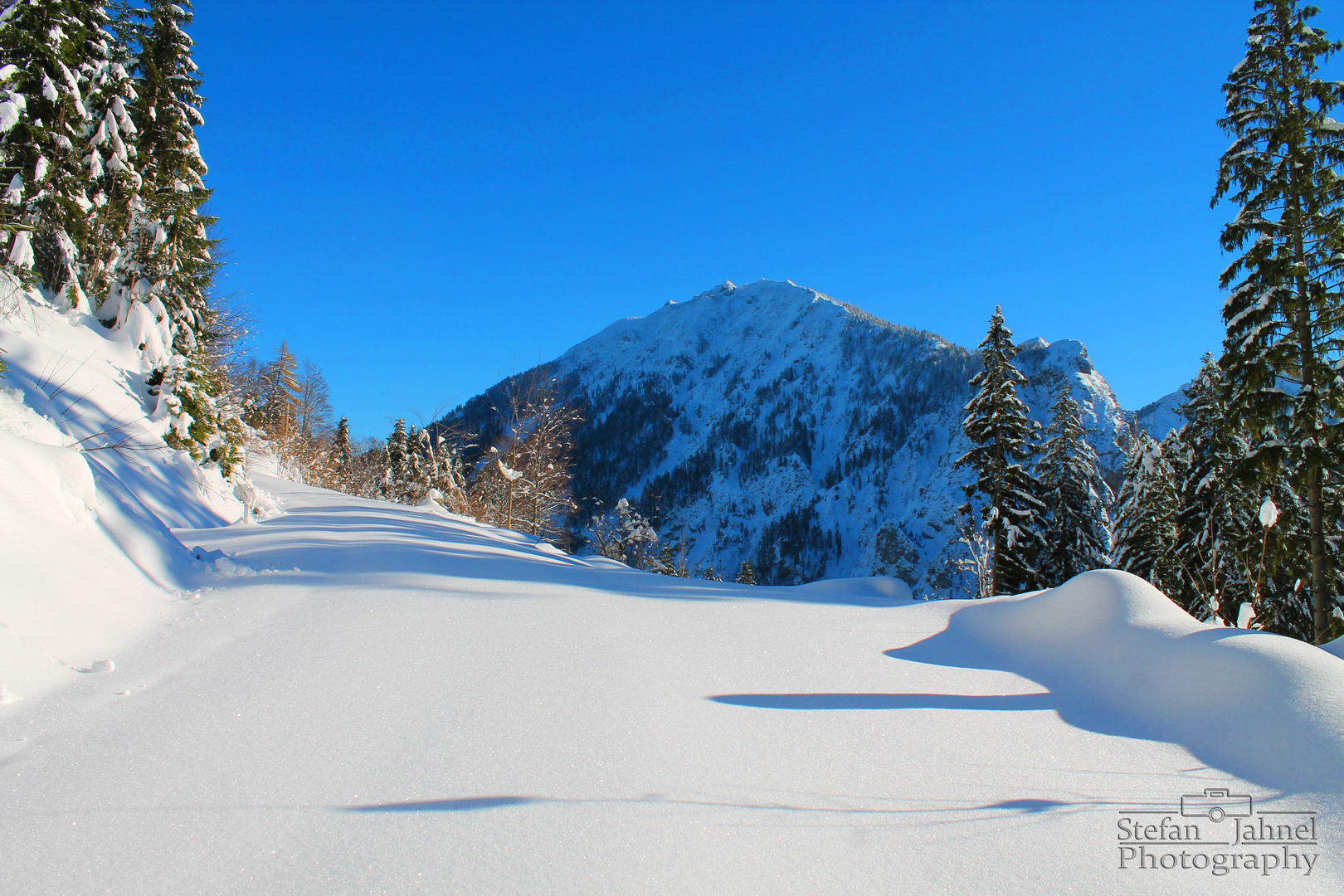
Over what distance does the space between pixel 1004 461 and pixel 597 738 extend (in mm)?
19763

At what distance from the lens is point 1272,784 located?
2.40 m

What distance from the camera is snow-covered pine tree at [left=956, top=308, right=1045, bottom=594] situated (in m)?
18.3

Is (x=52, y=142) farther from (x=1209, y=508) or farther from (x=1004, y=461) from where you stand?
(x=1209, y=508)

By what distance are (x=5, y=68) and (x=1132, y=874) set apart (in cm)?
1425

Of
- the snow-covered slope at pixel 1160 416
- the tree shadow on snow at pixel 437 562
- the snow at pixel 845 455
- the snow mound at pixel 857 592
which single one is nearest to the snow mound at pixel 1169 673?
the snow mound at pixel 857 592

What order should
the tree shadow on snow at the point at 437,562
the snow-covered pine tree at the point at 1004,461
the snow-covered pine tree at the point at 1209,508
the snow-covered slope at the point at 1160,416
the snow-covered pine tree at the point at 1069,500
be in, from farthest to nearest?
the snow-covered slope at the point at 1160,416 < the snow-covered pine tree at the point at 1069,500 < the snow-covered pine tree at the point at 1004,461 < the snow-covered pine tree at the point at 1209,508 < the tree shadow on snow at the point at 437,562

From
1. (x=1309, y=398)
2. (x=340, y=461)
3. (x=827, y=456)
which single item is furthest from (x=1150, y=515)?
(x=827, y=456)

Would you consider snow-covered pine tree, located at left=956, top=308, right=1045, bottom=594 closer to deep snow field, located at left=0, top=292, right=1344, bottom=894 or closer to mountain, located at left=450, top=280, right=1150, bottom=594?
deep snow field, located at left=0, top=292, right=1344, bottom=894

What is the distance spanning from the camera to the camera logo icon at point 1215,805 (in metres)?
2.23

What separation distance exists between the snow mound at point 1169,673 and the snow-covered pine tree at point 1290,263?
921cm

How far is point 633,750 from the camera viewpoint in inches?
94.0

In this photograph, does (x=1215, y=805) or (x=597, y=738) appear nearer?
(x=1215, y=805)

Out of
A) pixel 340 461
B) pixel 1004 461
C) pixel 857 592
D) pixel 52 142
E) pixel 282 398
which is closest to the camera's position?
pixel 857 592

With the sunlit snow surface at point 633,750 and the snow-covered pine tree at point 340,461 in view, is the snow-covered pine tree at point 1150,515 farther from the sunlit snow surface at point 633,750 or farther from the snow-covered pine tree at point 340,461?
the snow-covered pine tree at point 340,461
